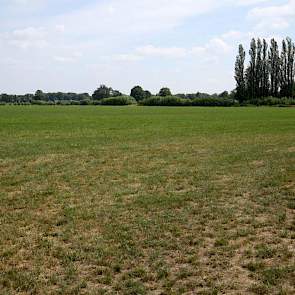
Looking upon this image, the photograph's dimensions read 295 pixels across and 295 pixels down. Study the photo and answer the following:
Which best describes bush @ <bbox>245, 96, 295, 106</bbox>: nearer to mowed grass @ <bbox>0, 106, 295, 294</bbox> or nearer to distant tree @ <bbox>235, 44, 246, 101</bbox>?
distant tree @ <bbox>235, 44, 246, 101</bbox>

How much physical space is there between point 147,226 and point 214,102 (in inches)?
4296

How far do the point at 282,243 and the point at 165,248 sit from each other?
67.3 inches

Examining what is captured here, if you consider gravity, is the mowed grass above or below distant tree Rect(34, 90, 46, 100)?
below

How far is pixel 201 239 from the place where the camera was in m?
7.01

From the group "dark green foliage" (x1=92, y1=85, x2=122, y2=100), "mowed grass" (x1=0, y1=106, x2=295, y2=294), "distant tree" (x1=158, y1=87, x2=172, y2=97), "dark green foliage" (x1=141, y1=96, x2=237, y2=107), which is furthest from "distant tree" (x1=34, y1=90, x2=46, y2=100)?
"mowed grass" (x1=0, y1=106, x2=295, y2=294)

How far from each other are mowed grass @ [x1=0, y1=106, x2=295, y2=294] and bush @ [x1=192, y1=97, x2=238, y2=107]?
322 feet

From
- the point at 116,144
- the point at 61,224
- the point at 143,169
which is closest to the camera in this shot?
the point at 61,224

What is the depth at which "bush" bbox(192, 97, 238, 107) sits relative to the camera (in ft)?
370

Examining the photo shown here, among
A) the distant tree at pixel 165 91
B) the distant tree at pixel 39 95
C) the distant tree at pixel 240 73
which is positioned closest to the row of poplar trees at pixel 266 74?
the distant tree at pixel 240 73

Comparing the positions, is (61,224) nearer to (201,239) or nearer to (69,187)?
(201,239)

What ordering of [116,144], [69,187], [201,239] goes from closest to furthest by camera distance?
[201,239] < [69,187] < [116,144]

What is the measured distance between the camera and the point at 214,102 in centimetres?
11488

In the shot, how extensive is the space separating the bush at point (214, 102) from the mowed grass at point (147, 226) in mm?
98249

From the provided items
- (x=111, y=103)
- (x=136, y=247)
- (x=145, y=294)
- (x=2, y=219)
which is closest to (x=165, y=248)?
(x=136, y=247)
